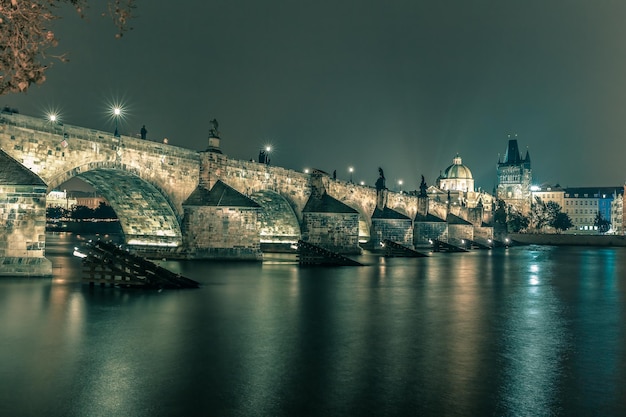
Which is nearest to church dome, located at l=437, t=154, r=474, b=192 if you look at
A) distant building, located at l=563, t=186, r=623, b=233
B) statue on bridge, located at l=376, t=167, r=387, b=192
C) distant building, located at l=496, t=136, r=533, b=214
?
distant building, located at l=496, t=136, r=533, b=214

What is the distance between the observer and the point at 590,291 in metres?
24.1

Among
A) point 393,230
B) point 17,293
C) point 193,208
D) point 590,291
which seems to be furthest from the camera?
point 393,230

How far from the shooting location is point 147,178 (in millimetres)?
32750

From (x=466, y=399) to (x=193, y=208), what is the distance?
28.5 m

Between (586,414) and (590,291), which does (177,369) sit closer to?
(586,414)

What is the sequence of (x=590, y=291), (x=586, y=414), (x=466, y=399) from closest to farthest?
(x=586, y=414)
(x=466, y=399)
(x=590, y=291)

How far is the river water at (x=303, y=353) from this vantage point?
307 inches

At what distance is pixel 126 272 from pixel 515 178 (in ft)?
575

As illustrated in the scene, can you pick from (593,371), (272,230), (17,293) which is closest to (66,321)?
(17,293)

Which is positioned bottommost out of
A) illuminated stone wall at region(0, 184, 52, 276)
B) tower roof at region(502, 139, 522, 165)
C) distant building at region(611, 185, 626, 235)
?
illuminated stone wall at region(0, 184, 52, 276)

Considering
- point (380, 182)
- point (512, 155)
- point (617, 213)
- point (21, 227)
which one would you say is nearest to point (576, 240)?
point (380, 182)

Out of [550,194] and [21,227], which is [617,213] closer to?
[550,194]

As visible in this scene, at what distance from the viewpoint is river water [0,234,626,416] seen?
7809 mm

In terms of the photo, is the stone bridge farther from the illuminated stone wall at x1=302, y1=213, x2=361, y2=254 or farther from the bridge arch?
the illuminated stone wall at x1=302, y1=213, x2=361, y2=254
